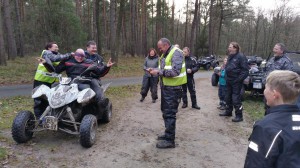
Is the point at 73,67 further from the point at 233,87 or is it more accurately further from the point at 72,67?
the point at 233,87

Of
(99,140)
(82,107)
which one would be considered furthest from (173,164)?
(82,107)

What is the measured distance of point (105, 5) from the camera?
37375 mm

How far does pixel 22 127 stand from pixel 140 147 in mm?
2182

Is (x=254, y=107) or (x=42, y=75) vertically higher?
(x=42, y=75)

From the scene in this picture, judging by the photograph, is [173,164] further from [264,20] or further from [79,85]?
[264,20]

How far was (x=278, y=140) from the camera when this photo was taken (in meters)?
2.00

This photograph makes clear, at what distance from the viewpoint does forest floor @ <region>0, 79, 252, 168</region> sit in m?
4.60

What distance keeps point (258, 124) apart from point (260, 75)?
28.2ft

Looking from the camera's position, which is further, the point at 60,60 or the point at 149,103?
the point at 149,103

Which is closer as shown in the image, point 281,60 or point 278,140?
point 278,140

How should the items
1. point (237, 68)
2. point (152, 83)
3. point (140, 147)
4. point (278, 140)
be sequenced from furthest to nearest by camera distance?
point (152, 83) < point (237, 68) < point (140, 147) < point (278, 140)

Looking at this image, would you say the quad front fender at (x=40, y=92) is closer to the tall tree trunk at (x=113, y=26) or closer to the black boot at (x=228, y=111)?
the black boot at (x=228, y=111)

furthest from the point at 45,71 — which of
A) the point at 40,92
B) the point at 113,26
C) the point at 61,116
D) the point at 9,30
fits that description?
the point at 9,30

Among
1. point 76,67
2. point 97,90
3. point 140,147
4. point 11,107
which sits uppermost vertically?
point 76,67
